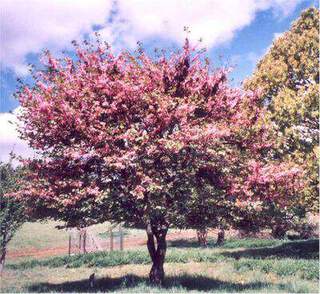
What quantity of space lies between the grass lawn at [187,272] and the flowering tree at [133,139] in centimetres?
297

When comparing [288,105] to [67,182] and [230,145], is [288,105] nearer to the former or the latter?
[230,145]

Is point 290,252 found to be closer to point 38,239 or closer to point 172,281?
point 172,281

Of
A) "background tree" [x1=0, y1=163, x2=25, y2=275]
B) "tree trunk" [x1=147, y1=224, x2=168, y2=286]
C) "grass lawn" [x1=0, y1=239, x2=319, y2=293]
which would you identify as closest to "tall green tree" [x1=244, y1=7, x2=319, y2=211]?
"grass lawn" [x1=0, y1=239, x2=319, y2=293]

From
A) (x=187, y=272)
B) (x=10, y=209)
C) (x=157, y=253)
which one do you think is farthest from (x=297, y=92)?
(x=10, y=209)

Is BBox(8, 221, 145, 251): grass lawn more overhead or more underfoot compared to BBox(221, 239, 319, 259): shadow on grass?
more overhead

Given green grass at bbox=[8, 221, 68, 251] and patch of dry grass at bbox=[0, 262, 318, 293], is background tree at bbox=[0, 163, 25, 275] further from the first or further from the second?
green grass at bbox=[8, 221, 68, 251]

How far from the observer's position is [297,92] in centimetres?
2069

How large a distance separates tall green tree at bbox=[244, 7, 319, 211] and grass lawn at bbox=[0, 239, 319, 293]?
3.67m

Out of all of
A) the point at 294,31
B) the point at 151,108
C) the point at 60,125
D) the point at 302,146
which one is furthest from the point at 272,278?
the point at 294,31

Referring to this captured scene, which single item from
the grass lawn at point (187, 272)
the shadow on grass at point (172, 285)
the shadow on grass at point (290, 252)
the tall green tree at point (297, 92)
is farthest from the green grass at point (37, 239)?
the tall green tree at point (297, 92)

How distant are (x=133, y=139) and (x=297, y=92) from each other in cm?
1247

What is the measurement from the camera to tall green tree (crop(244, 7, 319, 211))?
62.6 feet

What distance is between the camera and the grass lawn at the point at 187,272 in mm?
14344

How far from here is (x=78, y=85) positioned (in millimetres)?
11977
